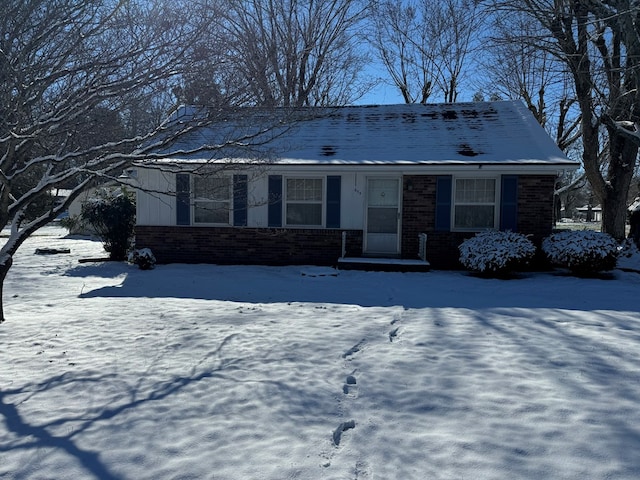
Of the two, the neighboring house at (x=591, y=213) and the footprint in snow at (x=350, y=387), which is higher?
the neighboring house at (x=591, y=213)

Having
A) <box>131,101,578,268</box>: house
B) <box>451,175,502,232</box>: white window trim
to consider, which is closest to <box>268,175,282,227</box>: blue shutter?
<box>131,101,578,268</box>: house

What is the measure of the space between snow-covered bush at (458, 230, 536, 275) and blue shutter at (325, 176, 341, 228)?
3.19 metres

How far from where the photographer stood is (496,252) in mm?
10312

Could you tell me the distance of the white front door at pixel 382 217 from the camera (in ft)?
40.0

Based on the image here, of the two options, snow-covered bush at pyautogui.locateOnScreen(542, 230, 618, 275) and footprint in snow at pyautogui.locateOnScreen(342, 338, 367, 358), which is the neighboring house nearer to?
snow-covered bush at pyautogui.locateOnScreen(542, 230, 618, 275)

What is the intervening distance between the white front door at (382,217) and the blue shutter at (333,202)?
0.79 metres

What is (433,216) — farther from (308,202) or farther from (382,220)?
(308,202)

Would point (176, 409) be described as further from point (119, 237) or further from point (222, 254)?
point (119, 237)

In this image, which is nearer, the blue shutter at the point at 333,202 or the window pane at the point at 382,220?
the blue shutter at the point at 333,202

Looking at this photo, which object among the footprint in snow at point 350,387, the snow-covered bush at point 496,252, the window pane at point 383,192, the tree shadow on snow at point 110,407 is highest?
the window pane at point 383,192

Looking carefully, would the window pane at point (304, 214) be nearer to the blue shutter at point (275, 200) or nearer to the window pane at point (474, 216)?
the blue shutter at point (275, 200)

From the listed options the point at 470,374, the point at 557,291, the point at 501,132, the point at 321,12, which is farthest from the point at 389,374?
the point at 321,12

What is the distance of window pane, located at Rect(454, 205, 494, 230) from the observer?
1177cm

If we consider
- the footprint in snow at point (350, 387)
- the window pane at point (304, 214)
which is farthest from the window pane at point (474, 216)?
the footprint in snow at point (350, 387)
